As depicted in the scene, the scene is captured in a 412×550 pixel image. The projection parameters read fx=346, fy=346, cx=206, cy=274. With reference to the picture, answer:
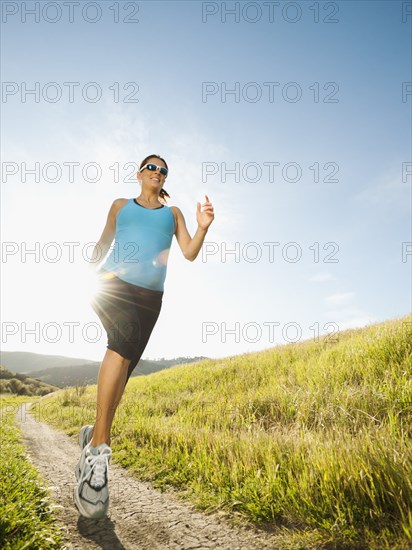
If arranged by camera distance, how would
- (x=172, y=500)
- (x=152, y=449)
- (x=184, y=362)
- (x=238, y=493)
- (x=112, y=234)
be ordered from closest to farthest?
(x=238, y=493) → (x=172, y=500) → (x=112, y=234) → (x=152, y=449) → (x=184, y=362)

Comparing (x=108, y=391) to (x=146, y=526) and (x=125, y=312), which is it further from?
(x=146, y=526)

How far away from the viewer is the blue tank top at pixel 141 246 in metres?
3.13

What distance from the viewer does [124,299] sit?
3070mm

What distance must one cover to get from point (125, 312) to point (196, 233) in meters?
1.02

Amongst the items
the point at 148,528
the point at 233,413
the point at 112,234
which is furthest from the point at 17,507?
the point at 233,413

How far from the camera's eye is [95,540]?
2.32m

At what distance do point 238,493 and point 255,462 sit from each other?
0.47m

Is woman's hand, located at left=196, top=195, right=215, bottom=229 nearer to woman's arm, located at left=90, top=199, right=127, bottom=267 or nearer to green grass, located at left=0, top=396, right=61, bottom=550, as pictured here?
woman's arm, located at left=90, top=199, right=127, bottom=267

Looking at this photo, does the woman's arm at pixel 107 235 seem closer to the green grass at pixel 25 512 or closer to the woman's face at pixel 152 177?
the woman's face at pixel 152 177

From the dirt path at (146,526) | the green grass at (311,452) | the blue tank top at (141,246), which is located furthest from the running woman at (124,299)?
the green grass at (311,452)

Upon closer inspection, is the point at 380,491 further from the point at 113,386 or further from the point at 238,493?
the point at 113,386

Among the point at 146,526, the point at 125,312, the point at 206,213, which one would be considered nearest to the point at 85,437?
the point at 146,526

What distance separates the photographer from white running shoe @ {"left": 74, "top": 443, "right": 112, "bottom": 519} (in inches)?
102

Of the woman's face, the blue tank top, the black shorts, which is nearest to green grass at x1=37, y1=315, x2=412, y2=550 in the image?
the black shorts
